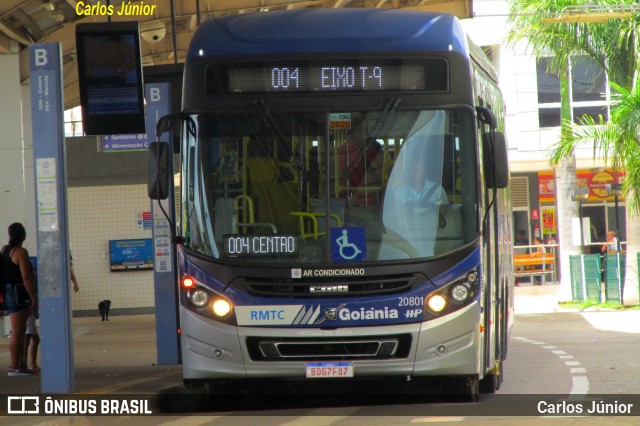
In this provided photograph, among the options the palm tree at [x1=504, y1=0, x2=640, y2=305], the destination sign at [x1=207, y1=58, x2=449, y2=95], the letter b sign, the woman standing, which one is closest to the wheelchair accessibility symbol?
A: the destination sign at [x1=207, y1=58, x2=449, y2=95]

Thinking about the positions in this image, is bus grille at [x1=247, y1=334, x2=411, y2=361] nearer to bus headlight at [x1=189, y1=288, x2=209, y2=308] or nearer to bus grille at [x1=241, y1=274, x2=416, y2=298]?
bus grille at [x1=241, y1=274, x2=416, y2=298]

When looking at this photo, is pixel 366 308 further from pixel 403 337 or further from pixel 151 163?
pixel 151 163

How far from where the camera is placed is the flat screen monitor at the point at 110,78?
14.3 metres

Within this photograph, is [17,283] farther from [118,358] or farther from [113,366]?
[118,358]

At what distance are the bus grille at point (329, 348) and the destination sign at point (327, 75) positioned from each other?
2.08m

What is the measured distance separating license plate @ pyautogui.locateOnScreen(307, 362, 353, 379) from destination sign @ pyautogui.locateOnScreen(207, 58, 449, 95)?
89.8 inches

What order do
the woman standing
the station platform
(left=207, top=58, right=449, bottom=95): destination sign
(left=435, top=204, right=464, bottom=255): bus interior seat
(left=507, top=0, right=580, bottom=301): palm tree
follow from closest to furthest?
(left=435, top=204, right=464, bottom=255): bus interior seat, (left=207, top=58, right=449, bottom=95): destination sign, the station platform, the woman standing, (left=507, top=0, right=580, bottom=301): palm tree

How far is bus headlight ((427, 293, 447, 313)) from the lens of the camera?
10289 mm

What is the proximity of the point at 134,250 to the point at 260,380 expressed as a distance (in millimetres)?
24643

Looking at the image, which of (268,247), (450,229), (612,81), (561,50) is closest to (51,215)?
(268,247)

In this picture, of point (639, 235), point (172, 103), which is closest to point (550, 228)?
point (639, 235)

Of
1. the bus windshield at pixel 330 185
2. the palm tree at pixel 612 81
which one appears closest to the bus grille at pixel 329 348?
the bus windshield at pixel 330 185

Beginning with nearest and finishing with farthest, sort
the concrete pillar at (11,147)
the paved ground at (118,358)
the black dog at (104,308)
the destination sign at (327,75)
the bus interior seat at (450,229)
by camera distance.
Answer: the bus interior seat at (450,229)
the destination sign at (327,75)
the paved ground at (118,358)
the concrete pillar at (11,147)
the black dog at (104,308)

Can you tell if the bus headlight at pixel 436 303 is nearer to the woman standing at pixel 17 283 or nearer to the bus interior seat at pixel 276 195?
the bus interior seat at pixel 276 195
